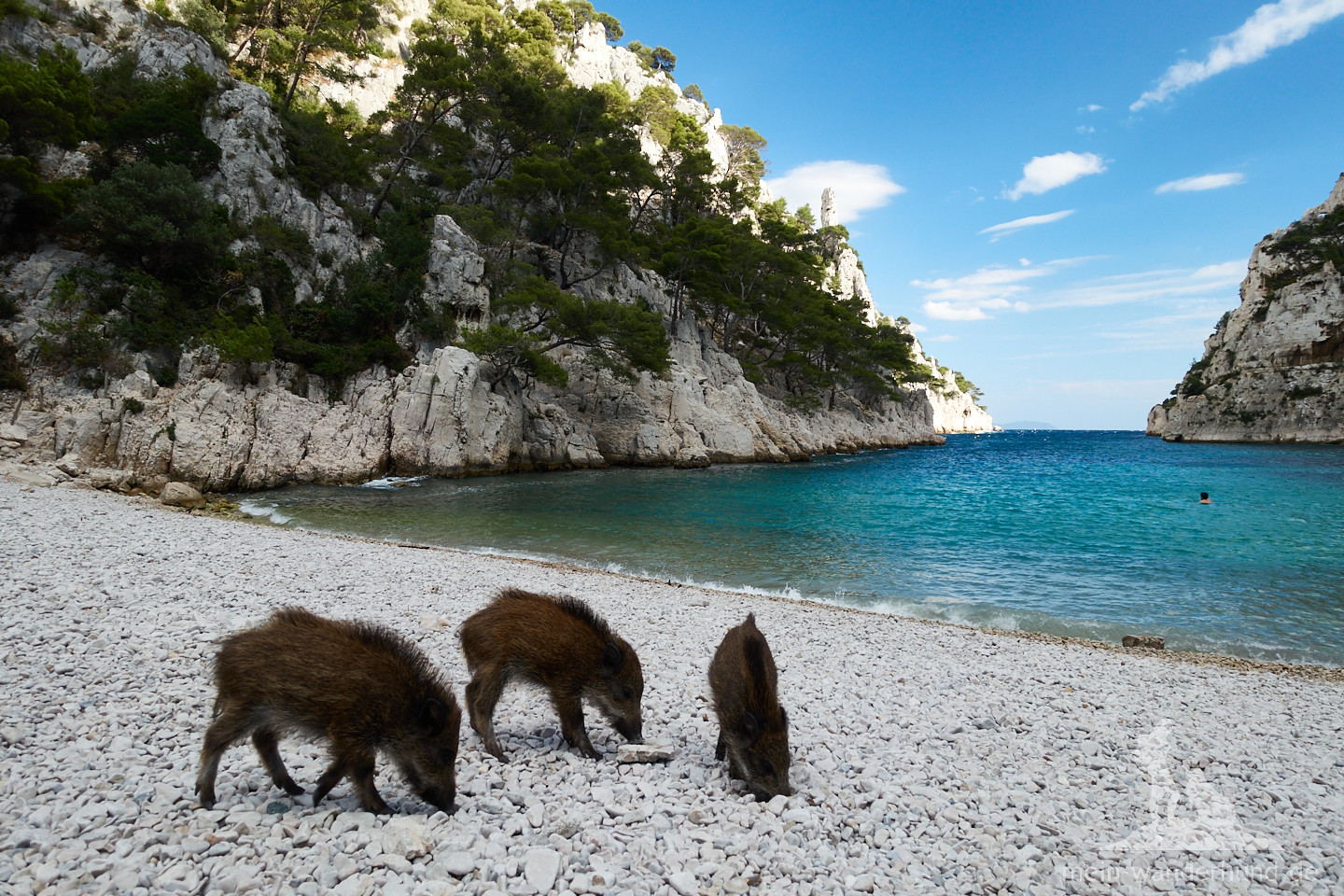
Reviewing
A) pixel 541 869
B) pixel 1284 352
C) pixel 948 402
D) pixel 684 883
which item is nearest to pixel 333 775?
pixel 541 869

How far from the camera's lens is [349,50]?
3712cm

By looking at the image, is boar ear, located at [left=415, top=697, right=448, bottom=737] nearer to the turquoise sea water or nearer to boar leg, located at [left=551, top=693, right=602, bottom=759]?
boar leg, located at [left=551, top=693, right=602, bottom=759]

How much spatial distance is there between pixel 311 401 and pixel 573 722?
26.4m

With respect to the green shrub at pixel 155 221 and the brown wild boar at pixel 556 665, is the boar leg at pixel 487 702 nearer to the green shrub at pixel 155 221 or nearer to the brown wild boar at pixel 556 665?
the brown wild boar at pixel 556 665

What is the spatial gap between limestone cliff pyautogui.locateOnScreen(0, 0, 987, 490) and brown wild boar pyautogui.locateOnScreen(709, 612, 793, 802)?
73.6 ft

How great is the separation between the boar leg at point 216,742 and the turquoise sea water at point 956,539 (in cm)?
999

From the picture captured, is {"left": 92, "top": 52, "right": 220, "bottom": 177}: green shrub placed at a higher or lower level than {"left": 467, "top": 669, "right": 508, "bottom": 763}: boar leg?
higher

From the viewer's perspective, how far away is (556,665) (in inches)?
162

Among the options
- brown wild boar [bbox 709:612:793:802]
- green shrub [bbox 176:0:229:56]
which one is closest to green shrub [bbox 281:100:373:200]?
green shrub [bbox 176:0:229:56]

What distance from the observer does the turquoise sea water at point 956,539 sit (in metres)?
10.7

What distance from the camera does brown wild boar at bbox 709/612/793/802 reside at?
3.77 metres

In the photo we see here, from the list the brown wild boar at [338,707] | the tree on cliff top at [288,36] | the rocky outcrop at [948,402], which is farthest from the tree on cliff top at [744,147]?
the brown wild boar at [338,707]

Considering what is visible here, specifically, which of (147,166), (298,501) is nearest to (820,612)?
(298,501)

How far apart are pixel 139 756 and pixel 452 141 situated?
151 feet
